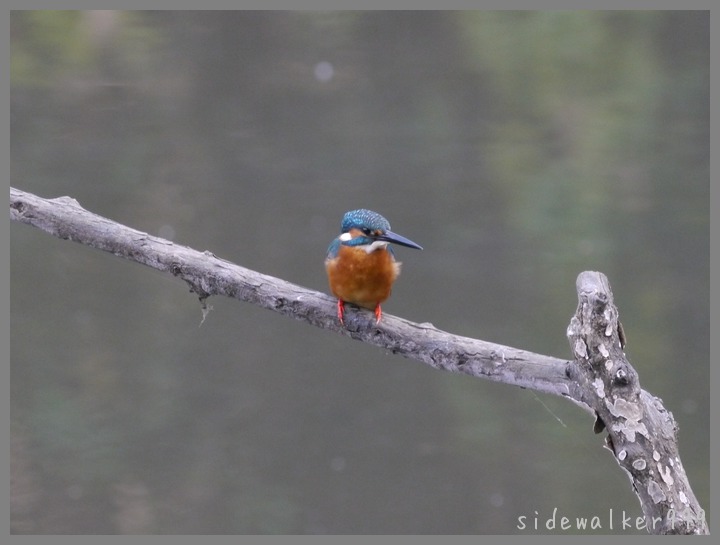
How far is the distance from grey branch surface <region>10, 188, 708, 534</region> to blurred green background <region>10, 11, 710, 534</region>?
2877 millimetres

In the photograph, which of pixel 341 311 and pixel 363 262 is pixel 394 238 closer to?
pixel 363 262

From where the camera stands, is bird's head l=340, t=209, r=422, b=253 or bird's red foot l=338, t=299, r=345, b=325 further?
bird's head l=340, t=209, r=422, b=253

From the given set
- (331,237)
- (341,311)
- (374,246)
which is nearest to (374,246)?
(374,246)

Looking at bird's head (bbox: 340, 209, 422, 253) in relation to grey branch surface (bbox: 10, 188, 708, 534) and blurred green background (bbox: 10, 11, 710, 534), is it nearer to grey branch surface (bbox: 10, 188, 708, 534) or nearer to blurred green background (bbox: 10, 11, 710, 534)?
grey branch surface (bbox: 10, 188, 708, 534)

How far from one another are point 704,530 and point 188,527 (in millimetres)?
3749

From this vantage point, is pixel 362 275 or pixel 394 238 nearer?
pixel 362 275

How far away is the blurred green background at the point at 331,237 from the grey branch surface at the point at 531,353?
2877 mm

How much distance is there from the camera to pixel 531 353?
2316 millimetres

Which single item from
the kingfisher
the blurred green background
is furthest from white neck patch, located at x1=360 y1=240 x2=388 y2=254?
the blurred green background

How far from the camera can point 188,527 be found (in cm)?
532

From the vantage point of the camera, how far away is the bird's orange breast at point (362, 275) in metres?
2.66

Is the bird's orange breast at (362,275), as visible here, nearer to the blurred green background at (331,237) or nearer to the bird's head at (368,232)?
Answer: the bird's head at (368,232)

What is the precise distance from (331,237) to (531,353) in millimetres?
4032

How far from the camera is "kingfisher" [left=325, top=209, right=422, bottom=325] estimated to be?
266cm
